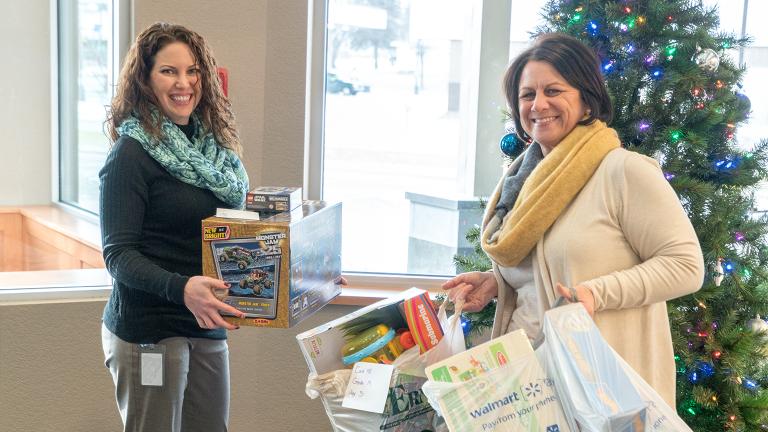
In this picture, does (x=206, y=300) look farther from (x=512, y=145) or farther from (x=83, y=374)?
(x=83, y=374)

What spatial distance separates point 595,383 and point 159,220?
1070 mm

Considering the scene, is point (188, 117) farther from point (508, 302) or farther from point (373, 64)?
point (373, 64)

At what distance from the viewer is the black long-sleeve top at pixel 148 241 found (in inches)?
73.2

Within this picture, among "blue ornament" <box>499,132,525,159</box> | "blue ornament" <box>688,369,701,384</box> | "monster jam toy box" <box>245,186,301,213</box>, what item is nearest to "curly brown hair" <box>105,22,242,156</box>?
"monster jam toy box" <box>245,186,301,213</box>

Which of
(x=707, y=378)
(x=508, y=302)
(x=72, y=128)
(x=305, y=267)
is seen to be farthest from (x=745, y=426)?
(x=72, y=128)

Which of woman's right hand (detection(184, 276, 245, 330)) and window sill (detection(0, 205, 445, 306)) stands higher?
woman's right hand (detection(184, 276, 245, 330))

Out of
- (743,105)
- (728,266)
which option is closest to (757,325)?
(728,266)

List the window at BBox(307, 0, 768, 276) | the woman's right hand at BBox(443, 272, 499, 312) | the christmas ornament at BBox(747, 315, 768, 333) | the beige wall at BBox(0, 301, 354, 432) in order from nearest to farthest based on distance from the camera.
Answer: the woman's right hand at BBox(443, 272, 499, 312) < the christmas ornament at BBox(747, 315, 768, 333) < the beige wall at BBox(0, 301, 354, 432) < the window at BBox(307, 0, 768, 276)

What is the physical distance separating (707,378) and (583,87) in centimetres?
113

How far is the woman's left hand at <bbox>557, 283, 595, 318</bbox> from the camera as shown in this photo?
1.59 m

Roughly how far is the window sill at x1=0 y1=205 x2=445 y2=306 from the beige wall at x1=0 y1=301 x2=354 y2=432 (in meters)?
0.04

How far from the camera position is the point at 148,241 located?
1.94m

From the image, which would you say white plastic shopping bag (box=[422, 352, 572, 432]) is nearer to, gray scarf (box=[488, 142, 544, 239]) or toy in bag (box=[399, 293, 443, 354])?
toy in bag (box=[399, 293, 443, 354])

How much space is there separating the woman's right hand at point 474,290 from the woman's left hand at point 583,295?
1.37 ft
